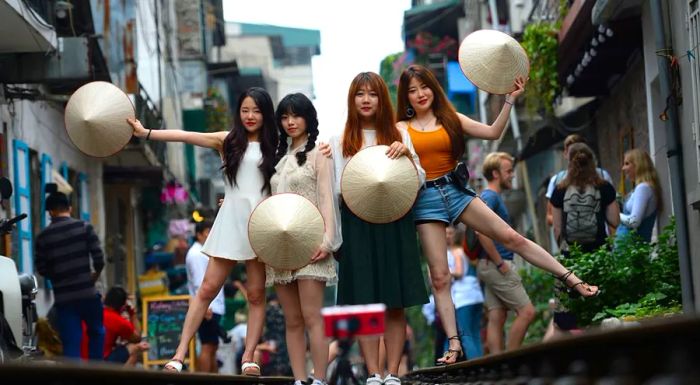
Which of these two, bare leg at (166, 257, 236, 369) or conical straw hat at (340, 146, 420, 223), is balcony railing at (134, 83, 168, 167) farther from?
conical straw hat at (340, 146, 420, 223)

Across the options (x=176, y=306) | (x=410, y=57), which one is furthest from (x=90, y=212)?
(x=410, y=57)

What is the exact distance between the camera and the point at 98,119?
10.4 m

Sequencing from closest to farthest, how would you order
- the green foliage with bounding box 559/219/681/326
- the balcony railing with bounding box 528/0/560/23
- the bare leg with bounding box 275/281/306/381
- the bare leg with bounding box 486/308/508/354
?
the bare leg with bounding box 275/281/306/381 → the green foliage with bounding box 559/219/681/326 → the bare leg with bounding box 486/308/508/354 → the balcony railing with bounding box 528/0/560/23

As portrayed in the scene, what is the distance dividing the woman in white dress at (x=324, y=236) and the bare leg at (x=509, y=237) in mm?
999

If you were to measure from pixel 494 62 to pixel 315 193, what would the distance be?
170 centimetres

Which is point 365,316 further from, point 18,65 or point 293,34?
point 293,34

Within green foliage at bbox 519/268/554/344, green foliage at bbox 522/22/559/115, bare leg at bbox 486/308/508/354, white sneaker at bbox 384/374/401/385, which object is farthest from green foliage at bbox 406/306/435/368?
white sneaker at bbox 384/374/401/385

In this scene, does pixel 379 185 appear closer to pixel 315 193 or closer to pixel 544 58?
pixel 315 193

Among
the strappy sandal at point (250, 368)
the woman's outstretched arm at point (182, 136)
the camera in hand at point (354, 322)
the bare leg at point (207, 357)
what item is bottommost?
the bare leg at point (207, 357)

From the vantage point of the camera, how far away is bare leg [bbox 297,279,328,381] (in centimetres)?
989

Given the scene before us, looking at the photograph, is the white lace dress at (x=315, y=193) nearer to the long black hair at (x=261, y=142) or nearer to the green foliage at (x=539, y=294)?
the long black hair at (x=261, y=142)

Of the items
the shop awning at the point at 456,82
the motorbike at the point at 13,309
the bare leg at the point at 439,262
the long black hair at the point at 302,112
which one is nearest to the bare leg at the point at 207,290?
the long black hair at the point at 302,112

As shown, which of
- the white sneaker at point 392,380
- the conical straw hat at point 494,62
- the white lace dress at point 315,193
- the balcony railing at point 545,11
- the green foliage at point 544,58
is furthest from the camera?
the balcony railing at point 545,11

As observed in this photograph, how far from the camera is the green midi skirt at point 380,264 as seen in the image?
10078mm
